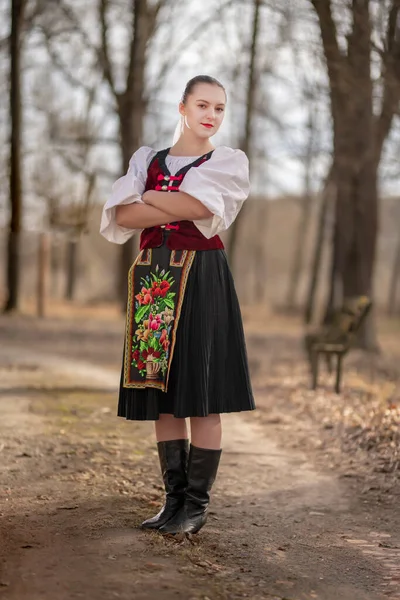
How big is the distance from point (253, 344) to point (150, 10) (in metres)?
7.00

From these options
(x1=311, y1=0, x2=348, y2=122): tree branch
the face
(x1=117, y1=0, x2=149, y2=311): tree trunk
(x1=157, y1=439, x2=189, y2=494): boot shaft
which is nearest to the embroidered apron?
(x1=157, y1=439, x2=189, y2=494): boot shaft

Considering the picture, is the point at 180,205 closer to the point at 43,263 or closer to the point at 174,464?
the point at 174,464

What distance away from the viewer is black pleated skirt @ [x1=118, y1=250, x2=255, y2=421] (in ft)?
12.3

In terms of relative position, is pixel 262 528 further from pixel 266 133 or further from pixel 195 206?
pixel 266 133

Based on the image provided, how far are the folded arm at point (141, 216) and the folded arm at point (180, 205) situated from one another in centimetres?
3

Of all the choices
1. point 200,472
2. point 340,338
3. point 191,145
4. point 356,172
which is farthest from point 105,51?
point 200,472

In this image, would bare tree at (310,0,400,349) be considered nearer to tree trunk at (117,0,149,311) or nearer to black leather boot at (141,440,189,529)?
tree trunk at (117,0,149,311)

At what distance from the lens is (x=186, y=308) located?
12.4 ft

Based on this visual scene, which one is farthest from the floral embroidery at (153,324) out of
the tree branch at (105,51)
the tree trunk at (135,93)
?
the tree branch at (105,51)

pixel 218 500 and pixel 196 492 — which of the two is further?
pixel 218 500

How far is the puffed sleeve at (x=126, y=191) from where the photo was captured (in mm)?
3828

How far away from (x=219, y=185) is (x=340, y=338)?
5918 millimetres

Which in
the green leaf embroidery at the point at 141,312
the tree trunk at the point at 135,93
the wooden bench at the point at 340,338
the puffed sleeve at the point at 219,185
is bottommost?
the wooden bench at the point at 340,338

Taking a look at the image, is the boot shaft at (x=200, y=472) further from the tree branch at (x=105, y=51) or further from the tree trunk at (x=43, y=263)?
the tree trunk at (x=43, y=263)
